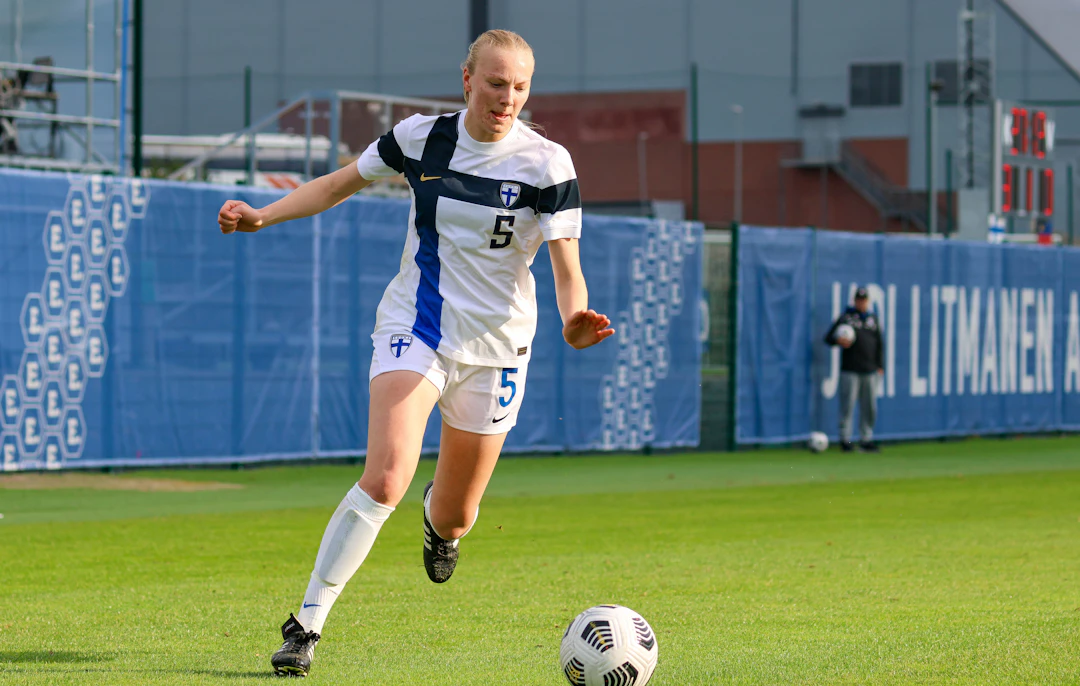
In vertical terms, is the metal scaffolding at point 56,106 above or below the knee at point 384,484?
above

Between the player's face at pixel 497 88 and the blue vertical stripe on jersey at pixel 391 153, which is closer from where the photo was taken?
the player's face at pixel 497 88

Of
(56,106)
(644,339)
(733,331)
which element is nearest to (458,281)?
(644,339)

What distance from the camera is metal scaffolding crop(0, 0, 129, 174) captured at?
58.8 ft

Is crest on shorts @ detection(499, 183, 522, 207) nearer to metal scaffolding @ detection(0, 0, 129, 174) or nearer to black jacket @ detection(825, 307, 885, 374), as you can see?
metal scaffolding @ detection(0, 0, 129, 174)

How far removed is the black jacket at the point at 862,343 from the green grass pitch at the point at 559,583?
4.33 metres

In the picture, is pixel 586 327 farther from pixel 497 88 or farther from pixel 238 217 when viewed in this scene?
pixel 238 217

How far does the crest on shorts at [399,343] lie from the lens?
582 centimetres

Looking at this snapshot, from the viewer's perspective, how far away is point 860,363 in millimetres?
19484

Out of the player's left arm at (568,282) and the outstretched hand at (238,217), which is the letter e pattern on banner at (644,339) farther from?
the outstretched hand at (238,217)

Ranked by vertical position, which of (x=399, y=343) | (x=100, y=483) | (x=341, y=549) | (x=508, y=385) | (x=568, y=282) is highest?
(x=568, y=282)

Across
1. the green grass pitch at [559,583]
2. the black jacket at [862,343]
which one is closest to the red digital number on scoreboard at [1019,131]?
the black jacket at [862,343]

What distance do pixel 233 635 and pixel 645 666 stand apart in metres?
2.11

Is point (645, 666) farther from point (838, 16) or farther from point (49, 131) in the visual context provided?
point (838, 16)

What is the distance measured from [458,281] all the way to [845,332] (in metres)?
14.0
